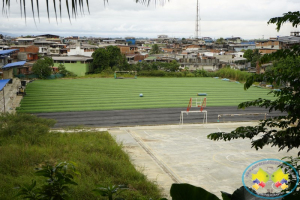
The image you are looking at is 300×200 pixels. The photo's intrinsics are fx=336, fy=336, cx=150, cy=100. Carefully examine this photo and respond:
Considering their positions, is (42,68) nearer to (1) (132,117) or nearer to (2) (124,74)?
(2) (124,74)

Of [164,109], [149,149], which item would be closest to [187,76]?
[164,109]

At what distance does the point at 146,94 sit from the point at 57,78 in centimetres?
1741

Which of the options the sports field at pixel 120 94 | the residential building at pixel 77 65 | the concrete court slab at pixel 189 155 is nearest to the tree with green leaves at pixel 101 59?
the residential building at pixel 77 65

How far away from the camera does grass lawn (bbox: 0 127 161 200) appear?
28.6 ft

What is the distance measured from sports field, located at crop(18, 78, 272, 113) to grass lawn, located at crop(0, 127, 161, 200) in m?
11.3

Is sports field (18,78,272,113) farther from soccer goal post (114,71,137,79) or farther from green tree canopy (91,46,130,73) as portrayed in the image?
green tree canopy (91,46,130,73)

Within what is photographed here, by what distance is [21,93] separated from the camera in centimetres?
3088

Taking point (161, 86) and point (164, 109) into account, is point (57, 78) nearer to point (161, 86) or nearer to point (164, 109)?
point (161, 86)

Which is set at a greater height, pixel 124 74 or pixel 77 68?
pixel 77 68

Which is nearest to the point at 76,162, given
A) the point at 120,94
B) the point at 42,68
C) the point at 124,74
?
the point at 120,94

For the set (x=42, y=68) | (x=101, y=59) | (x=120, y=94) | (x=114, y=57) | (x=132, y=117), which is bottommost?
(x=132, y=117)

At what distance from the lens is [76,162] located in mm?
11180

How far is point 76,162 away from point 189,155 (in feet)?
22.3

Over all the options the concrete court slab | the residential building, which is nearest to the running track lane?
the concrete court slab
